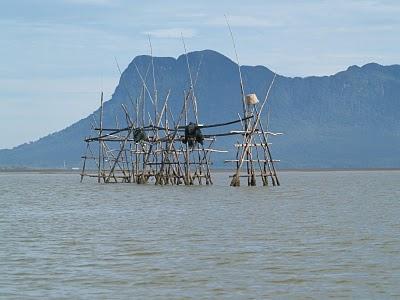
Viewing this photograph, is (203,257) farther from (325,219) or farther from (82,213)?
(82,213)

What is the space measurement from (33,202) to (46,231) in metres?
17.0

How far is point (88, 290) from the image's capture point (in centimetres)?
1483

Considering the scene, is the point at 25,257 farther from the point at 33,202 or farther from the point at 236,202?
the point at 33,202

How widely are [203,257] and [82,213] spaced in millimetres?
14776

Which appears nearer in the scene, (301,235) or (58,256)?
(58,256)

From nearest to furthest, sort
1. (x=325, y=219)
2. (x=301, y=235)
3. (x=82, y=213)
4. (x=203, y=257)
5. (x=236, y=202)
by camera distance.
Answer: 1. (x=203, y=257)
2. (x=301, y=235)
3. (x=325, y=219)
4. (x=82, y=213)
5. (x=236, y=202)

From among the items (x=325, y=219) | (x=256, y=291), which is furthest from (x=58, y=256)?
(x=325, y=219)

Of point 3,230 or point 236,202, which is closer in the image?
point 3,230

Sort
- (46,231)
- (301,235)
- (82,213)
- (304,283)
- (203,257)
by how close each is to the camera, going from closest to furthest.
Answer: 1. (304,283)
2. (203,257)
3. (301,235)
4. (46,231)
5. (82,213)

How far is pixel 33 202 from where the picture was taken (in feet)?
137

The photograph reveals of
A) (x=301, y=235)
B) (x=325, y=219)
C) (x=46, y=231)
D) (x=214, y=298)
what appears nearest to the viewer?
(x=214, y=298)

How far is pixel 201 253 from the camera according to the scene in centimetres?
1925

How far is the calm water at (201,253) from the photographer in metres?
15.0

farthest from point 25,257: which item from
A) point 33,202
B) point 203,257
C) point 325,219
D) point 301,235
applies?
point 33,202
